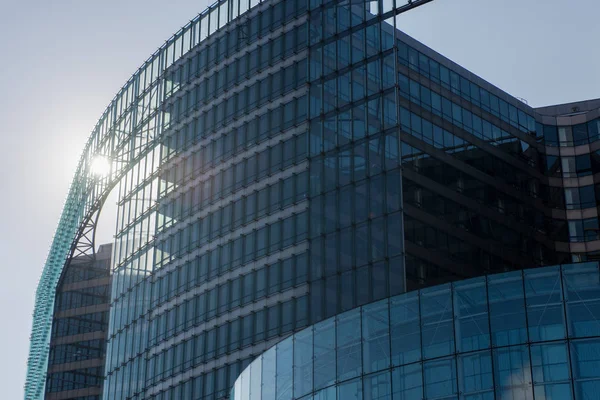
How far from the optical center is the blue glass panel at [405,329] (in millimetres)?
53125

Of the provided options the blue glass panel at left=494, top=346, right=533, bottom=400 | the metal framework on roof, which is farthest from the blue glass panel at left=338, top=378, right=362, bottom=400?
the metal framework on roof

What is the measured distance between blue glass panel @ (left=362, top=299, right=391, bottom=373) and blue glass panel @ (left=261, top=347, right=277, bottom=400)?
748 cm

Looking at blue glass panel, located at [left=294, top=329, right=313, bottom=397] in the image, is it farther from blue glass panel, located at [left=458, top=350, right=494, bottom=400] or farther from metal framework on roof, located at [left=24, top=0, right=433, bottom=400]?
metal framework on roof, located at [left=24, top=0, right=433, bottom=400]

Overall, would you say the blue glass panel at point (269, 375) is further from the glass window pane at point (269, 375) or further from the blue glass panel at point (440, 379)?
the blue glass panel at point (440, 379)

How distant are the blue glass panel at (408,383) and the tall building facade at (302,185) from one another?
9.31 m

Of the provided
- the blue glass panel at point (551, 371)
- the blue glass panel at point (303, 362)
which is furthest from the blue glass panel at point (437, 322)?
the blue glass panel at point (303, 362)

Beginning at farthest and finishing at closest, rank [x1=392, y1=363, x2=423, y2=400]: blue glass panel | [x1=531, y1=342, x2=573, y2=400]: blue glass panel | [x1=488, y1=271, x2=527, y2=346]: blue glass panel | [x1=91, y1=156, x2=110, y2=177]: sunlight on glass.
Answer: [x1=91, y1=156, x2=110, y2=177]: sunlight on glass → [x1=392, y1=363, x2=423, y2=400]: blue glass panel → [x1=488, y1=271, x2=527, y2=346]: blue glass panel → [x1=531, y1=342, x2=573, y2=400]: blue glass panel

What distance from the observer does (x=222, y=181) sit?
88.6 meters

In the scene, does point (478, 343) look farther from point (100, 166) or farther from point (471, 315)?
point (100, 166)

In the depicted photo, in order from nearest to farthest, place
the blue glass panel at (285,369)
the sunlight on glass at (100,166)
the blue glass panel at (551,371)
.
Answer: the blue glass panel at (551,371)
the blue glass panel at (285,369)
the sunlight on glass at (100,166)

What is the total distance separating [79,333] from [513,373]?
9327 centimetres

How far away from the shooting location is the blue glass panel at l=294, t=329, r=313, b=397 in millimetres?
58500

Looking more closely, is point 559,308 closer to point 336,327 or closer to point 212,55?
point 336,327

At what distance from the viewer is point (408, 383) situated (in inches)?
2068
